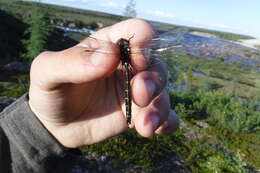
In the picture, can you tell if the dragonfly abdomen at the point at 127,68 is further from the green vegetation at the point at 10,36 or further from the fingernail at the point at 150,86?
the green vegetation at the point at 10,36

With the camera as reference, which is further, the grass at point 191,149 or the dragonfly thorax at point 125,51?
the grass at point 191,149

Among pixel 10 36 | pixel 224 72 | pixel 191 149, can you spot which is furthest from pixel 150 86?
pixel 224 72

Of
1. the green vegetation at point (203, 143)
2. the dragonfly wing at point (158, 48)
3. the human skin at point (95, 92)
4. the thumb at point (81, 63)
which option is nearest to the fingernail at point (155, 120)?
the human skin at point (95, 92)

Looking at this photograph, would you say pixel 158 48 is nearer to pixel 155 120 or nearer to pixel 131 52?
pixel 131 52

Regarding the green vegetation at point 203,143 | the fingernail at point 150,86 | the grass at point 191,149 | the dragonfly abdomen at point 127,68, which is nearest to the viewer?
the fingernail at point 150,86

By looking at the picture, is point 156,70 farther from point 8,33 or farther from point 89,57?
point 8,33

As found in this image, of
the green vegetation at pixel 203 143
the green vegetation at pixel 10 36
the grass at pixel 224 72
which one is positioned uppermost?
the green vegetation at pixel 10 36

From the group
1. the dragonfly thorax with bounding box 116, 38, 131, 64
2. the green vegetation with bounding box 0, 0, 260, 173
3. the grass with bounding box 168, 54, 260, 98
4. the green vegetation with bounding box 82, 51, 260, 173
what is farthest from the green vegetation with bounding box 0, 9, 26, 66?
the grass with bounding box 168, 54, 260, 98
